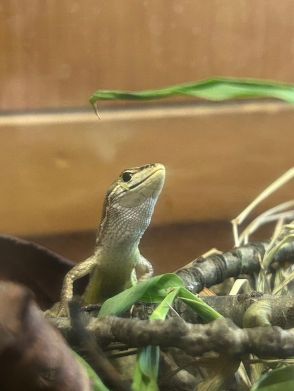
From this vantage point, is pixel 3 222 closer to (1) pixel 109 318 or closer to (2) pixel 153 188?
(2) pixel 153 188

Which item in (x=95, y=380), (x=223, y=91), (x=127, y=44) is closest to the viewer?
(x=95, y=380)

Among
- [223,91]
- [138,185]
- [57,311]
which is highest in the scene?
[223,91]

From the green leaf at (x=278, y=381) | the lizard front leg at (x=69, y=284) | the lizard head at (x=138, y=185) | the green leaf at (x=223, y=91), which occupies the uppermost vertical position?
the green leaf at (x=223, y=91)

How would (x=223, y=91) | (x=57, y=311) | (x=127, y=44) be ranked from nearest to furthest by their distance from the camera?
(x=223, y=91) < (x=57, y=311) < (x=127, y=44)

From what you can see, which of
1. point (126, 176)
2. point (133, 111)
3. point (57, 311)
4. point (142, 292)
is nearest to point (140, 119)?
point (133, 111)

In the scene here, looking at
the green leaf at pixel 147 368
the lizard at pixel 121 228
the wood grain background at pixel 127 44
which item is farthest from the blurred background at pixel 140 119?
the green leaf at pixel 147 368

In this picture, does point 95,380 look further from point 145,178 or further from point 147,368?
point 145,178

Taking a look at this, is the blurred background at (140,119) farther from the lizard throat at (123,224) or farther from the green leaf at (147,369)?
the green leaf at (147,369)
